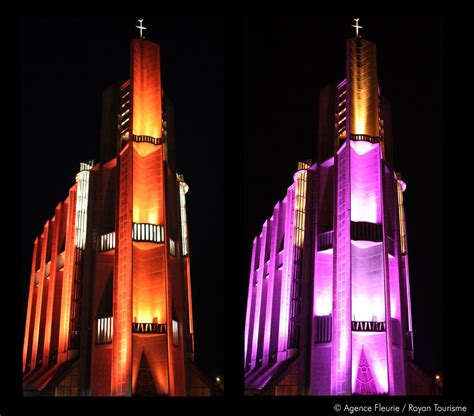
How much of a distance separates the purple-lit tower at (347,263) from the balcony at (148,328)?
13.3 ft

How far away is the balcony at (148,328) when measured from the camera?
20609 mm

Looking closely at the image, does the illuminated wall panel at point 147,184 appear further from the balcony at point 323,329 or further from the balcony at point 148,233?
the balcony at point 323,329

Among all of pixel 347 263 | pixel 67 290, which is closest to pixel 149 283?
pixel 67 290

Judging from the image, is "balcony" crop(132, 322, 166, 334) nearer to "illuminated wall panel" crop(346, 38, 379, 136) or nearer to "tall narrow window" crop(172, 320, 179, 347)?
"tall narrow window" crop(172, 320, 179, 347)

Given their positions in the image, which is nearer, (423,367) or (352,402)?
(352,402)

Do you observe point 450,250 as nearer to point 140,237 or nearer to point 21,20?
point 21,20

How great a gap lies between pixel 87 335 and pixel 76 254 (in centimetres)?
322

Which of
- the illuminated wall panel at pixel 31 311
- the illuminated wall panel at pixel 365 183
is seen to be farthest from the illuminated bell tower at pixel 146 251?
the illuminated wall panel at pixel 31 311

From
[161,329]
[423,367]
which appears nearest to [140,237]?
[161,329]

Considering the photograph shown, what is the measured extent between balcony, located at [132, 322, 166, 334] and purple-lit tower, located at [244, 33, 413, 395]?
13.3ft

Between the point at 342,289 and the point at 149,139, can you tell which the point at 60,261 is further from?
the point at 342,289

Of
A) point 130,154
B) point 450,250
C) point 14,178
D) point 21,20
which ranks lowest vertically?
point 450,250

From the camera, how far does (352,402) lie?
839 centimetres

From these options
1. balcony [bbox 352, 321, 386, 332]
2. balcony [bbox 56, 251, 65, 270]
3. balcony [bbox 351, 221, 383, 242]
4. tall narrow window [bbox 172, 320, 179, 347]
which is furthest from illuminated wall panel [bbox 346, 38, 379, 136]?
balcony [bbox 56, 251, 65, 270]
